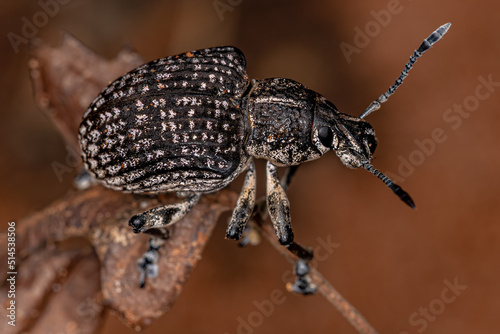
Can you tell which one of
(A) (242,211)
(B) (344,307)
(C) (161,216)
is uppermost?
(B) (344,307)

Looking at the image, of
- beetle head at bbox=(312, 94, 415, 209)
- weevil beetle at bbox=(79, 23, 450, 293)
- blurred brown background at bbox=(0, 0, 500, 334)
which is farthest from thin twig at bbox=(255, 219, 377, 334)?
blurred brown background at bbox=(0, 0, 500, 334)

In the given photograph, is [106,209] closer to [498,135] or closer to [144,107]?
[144,107]

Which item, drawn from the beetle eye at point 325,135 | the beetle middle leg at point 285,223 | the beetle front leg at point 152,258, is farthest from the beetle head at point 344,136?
the beetle front leg at point 152,258

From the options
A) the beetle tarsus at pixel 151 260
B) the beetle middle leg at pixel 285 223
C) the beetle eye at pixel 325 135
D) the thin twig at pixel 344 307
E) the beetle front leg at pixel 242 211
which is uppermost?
the beetle eye at pixel 325 135

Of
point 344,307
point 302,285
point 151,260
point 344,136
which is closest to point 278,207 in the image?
point 302,285

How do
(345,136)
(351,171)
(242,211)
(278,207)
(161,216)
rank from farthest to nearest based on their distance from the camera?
(351,171), (278,207), (242,211), (345,136), (161,216)

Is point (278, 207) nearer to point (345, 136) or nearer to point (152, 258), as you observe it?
point (345, 136)

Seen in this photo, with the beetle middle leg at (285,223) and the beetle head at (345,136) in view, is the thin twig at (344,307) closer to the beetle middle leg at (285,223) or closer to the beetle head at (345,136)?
the beetle middle leg at (285,223)

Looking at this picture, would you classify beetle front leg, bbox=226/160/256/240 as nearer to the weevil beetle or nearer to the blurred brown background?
the weevil beetle
